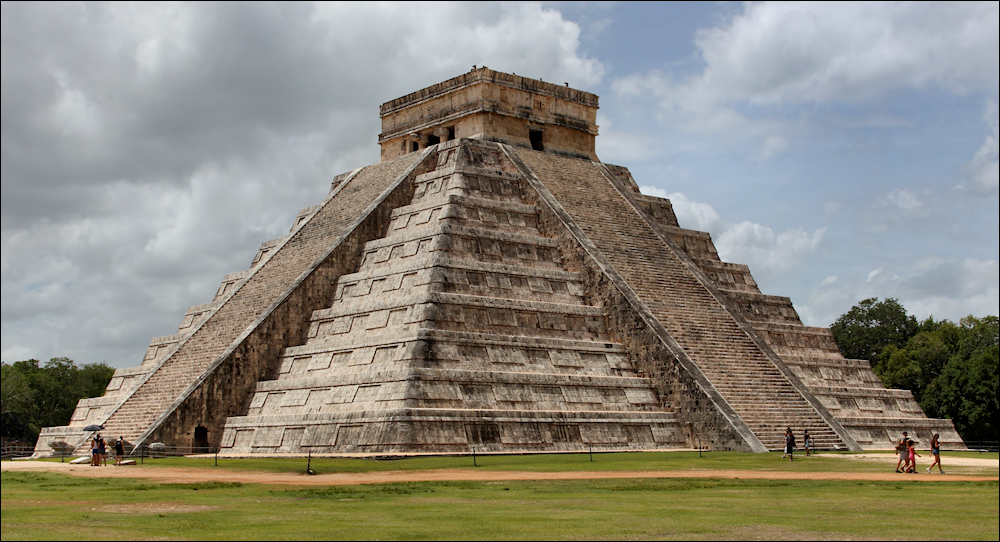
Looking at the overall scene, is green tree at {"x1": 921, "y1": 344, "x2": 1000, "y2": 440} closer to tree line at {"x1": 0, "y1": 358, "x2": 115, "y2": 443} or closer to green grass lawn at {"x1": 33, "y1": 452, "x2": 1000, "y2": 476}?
green grass lawn at {"x1": 33, "y1": 452, "x2": 1000, "y2": 476}

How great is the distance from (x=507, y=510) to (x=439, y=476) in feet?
21.6

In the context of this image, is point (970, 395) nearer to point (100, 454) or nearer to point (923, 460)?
point (923, 460)

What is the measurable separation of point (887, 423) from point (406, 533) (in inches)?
983

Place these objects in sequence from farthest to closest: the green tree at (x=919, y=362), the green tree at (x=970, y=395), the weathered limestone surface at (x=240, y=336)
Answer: the green tree at (x=919, y=362)
the green tree at (x=970, y=395)
the weathered limestone surface at (x=240, y=336)

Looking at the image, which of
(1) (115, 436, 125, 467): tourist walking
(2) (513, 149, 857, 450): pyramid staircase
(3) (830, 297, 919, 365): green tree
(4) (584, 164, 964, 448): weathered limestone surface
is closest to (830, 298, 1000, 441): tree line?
(3) (830, 297, 919, 365): green tree

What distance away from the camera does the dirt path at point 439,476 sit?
2020cm

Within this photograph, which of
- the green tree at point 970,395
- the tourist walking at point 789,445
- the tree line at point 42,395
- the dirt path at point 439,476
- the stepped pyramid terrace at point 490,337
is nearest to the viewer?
the dirt path at point 439,476

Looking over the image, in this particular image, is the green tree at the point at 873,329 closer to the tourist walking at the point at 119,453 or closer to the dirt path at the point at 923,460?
the dirt path at the point at 923,460

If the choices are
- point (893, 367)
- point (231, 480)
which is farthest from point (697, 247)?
point (231, 480)

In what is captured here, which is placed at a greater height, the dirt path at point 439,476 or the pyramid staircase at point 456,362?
the pyramid staircase at point 456,362

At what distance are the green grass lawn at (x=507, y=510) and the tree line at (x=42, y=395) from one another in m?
43.6

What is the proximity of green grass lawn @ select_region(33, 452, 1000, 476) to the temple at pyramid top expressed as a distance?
16.9m

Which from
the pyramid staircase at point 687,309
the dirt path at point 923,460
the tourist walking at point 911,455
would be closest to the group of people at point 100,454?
the pyramid staircase at point 687,309

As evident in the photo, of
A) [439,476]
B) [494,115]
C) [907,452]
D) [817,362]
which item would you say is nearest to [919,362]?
[817,362]
